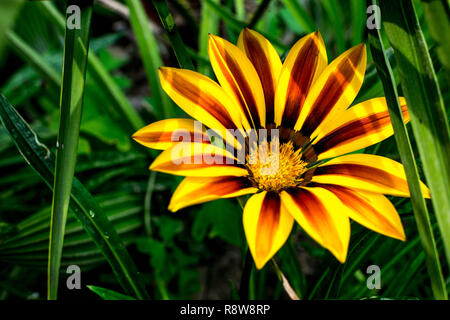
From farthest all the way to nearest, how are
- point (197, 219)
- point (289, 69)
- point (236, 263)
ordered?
point (236, 263) < point (197, 219) < point (289, 69)

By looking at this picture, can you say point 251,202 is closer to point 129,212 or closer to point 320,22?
point 129,212

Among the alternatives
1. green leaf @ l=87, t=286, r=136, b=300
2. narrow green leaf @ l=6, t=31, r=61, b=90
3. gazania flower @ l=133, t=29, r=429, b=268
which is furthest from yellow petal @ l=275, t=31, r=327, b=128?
narrow green leaf @ l=6, t=31, r=61, b=90

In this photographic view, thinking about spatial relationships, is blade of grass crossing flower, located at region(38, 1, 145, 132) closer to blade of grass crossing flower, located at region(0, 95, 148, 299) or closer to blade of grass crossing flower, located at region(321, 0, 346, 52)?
blade of grass crossing flower, located at region(0, 95, 148, 299)

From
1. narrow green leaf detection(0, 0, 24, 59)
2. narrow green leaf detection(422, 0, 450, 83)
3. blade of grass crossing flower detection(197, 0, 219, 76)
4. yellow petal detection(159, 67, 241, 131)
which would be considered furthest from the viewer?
blade of grass crossing flower detection(197, 0, 219, 76)

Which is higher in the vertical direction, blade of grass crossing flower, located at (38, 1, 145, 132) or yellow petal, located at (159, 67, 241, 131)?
blade of grass crossing flower, located at (38, 1, 145, 132)

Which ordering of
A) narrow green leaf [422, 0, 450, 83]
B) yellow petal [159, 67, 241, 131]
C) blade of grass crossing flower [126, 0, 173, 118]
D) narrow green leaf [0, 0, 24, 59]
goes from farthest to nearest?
1. blade of grass crossing flower [126, 0, 173, 118]
2. yellow petal [159, 67, 241, 131]
3. narrow green leaf [422, 0, 450, 83]
4. narrow green leaf [0, 0, 24, 59]

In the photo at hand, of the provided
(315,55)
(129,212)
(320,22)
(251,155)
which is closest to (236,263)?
(129,212)

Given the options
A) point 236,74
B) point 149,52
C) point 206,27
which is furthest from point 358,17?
point 236,74
